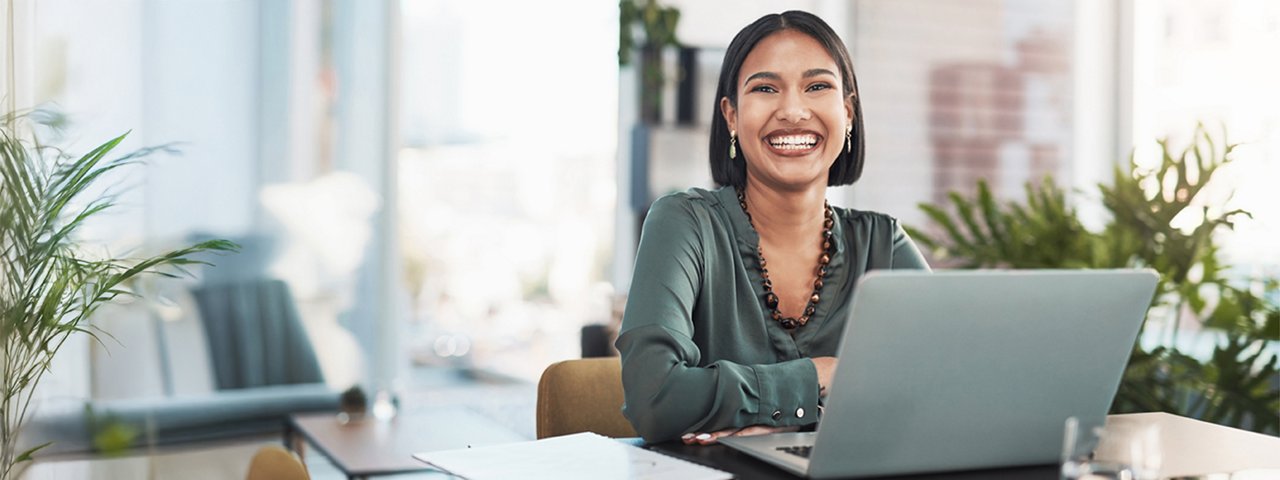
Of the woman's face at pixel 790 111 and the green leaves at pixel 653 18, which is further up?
the green leaves at pixel 653 18

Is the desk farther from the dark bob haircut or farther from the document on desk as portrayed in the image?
the dark bob haircut

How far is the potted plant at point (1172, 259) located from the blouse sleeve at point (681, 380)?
6.17 ft

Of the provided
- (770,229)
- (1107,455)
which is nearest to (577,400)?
(770,229)

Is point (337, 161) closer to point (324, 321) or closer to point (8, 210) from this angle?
point (324, 321)

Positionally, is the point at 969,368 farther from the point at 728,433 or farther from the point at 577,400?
the point at 577,400

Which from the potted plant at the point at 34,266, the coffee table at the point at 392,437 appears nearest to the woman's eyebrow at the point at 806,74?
the potted plant at the point at 34,266

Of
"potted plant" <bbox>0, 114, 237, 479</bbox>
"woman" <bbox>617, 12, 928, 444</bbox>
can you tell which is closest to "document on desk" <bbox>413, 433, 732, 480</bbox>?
"woman" <bbox>617, 12, 928, 444</bbox>

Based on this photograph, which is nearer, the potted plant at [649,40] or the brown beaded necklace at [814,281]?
the brown beaded necklace at [814,281]

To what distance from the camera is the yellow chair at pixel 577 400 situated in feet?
5.72

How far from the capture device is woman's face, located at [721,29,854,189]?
165 centimetres

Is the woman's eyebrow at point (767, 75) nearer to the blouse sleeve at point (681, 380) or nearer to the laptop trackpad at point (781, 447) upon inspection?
the blouse sleeve at point (681, 380)

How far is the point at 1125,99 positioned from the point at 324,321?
3.29m

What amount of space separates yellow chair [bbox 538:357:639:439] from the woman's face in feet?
1.22

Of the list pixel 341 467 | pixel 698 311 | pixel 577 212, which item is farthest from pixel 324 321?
pixel 698 311
